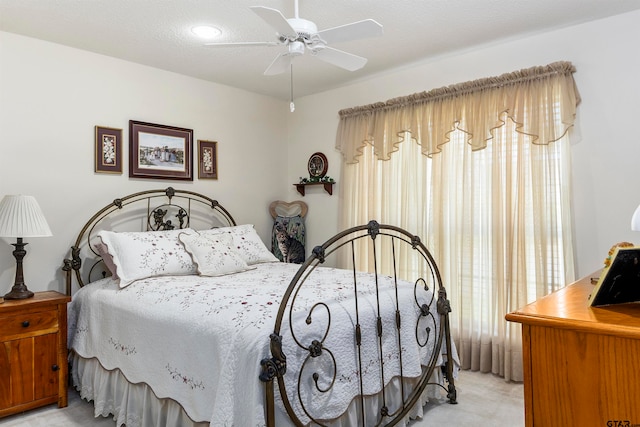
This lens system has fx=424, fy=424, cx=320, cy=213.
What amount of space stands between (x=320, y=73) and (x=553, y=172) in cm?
215

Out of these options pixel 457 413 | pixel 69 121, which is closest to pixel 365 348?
pixel 457 413

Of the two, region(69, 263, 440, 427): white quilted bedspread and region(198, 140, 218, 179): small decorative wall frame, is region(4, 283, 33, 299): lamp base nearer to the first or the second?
region(69, 263, 440, 427): white quilted bedspread

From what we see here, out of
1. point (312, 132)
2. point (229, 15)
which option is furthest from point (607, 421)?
point (312, 132)

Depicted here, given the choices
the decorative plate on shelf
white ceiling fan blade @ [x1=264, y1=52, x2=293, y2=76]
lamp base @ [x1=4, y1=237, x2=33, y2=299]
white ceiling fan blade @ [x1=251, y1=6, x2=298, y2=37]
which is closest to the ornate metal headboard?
lamp base @ [x1=4, y1=237, x2=33, y2=299]

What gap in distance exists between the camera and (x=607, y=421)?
104cm

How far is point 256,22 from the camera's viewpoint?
9.31 ft

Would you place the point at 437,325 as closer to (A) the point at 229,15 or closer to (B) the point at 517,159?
(B) the point at 517,159

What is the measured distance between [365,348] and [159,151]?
2619 mm

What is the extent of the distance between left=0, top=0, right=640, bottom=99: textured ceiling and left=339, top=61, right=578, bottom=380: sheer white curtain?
48cm

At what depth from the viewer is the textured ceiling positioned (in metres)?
2.62

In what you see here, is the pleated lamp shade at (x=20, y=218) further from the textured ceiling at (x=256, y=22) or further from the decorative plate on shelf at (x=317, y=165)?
the decorative plate on shelf at (x=317, y=165)

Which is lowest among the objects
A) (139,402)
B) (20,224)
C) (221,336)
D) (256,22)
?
(139,402)

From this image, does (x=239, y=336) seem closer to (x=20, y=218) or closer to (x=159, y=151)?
(x=20, y=218)

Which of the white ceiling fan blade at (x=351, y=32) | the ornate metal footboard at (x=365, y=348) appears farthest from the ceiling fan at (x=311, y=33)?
the ornate metal footboard at (x=365, y=348)
